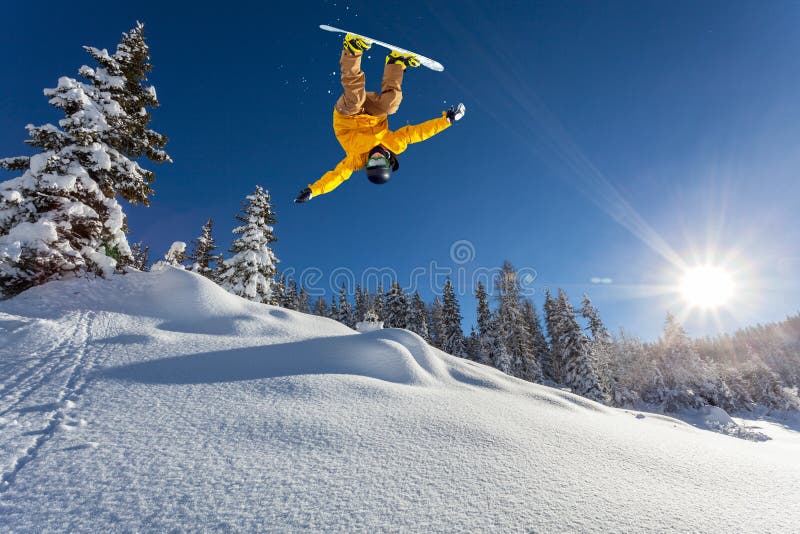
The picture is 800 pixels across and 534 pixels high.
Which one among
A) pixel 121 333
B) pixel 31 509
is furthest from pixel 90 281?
pixel 31 509

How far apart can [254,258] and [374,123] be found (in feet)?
48.7

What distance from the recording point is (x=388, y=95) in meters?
5.60

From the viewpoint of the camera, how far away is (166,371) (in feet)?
12.7

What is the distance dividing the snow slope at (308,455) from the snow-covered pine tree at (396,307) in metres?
29.1

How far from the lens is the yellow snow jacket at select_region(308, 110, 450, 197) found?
5.69 metres

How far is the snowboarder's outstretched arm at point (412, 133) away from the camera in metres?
5.91

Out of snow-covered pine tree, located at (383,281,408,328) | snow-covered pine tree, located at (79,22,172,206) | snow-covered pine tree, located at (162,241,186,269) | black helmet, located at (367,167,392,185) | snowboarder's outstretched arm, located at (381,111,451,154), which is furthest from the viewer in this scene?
snow-covered pine tree, located at (383,281,408,328)

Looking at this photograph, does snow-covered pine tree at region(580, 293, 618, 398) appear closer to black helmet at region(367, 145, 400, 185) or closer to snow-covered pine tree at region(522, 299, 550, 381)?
snow-covered pine tree at region(522, 299, 550, 381)

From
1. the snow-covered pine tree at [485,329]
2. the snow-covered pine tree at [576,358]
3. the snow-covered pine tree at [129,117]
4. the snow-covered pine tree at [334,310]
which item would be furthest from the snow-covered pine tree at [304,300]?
the snow-covered pine tree at [129,117]

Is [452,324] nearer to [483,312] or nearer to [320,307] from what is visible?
[483,312]

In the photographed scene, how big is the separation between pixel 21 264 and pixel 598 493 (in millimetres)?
9510

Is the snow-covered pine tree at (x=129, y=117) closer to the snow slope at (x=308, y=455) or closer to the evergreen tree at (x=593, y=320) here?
the snow slope at (x=308, y=455)

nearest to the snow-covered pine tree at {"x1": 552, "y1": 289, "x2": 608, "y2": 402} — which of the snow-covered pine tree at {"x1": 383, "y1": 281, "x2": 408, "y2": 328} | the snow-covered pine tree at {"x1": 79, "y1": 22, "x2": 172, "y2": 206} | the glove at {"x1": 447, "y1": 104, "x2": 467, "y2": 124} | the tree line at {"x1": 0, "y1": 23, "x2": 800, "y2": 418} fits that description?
the tree line at {"x1": 0, "y1": 23, "x2": 800, "y2": 418}

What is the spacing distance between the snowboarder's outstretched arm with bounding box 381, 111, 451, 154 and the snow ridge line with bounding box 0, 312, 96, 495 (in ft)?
16.5
